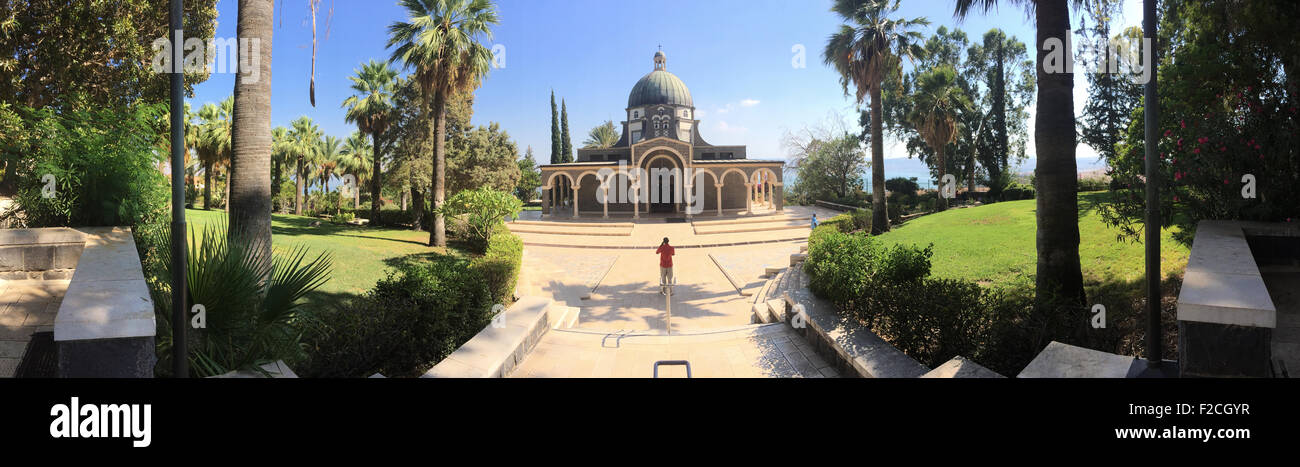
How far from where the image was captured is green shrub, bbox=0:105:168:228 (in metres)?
6.04

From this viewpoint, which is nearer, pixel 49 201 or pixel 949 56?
pixel 49 201

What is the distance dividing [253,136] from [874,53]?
18204mm

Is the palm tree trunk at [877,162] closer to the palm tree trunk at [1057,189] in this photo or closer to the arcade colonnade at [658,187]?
the palm tree trunk at [1057,189]

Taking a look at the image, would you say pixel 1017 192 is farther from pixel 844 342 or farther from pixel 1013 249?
pixel 844 342

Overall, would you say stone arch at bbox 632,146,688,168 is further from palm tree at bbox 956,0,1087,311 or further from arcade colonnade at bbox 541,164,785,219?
palm tree at bbox 956,0,1087,311

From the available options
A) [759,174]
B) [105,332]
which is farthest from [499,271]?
[759,174]

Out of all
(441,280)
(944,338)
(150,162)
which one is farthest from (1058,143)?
(150,162)

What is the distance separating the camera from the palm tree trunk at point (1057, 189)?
592 centimetres

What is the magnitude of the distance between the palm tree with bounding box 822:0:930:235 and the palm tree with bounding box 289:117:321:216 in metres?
36.6

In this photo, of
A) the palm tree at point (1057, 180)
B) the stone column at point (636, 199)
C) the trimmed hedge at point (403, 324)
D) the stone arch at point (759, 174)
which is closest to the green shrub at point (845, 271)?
the palm tree at point (1057, 180)

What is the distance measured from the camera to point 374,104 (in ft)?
83.1
